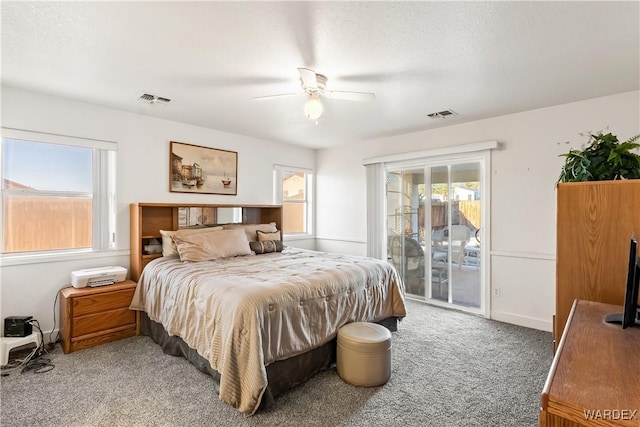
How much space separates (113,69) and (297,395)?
2868 millimetres

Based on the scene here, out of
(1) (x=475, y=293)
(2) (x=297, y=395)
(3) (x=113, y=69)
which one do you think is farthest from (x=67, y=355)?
(1) (x=475, y=293)

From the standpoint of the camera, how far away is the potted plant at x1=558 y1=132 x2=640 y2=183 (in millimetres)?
1887

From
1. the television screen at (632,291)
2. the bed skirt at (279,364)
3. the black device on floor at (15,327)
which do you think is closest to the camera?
the television screen at (632,291)

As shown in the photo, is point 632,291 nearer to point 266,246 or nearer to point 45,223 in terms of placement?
point 266,246

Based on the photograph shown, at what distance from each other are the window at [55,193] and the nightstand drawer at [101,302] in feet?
2.23

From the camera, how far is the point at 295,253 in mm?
3990

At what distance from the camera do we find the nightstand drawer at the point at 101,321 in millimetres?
2844

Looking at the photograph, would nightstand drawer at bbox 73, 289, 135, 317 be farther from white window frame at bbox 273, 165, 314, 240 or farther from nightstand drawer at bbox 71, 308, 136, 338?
white window frame at bbox 273, 165, 314, 240

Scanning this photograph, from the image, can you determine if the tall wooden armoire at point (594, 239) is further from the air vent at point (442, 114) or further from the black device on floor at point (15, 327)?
the black device on floor at point (15, 327)

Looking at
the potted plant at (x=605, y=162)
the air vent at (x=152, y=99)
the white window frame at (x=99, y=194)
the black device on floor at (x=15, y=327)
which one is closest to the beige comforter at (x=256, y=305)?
the white window frame at (x=99, y=194)

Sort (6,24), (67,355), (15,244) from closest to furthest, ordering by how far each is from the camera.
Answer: (6,24), (67,355), (15,244)

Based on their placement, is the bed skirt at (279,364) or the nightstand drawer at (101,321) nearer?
the bed skirt at (279,364)

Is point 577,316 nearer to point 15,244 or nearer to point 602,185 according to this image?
point 602,185

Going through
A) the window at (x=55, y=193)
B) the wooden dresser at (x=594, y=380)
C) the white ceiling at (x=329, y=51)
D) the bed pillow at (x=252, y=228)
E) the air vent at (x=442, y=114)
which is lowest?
the wooden dresser at (x=594, y=380)
